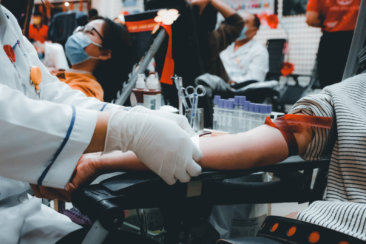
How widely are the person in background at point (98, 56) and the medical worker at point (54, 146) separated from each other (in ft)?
3.95

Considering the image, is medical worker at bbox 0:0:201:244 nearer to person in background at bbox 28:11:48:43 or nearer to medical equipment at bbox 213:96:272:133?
medical equipment at bbox 213:96:272:133

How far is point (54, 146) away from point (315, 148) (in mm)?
686

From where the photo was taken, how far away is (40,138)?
667 mm

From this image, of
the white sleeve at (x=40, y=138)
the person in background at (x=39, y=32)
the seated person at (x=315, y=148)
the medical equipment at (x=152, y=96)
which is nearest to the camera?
the white sleeve at (x=40, y=138)

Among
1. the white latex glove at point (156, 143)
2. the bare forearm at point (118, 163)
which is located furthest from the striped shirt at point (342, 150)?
the bare forearm at point (118, 163)

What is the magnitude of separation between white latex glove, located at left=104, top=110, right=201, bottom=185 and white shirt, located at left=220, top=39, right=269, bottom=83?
11.2 feet

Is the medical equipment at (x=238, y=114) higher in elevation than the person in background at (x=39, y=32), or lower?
lower

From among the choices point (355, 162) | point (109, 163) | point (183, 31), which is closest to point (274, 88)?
point (183, 31)

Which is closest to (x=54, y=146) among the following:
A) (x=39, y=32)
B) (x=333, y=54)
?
(x=333, y=54)

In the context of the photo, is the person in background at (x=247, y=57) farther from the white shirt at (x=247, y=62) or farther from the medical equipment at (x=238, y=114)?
the medical equipment at (x=238, y=114)

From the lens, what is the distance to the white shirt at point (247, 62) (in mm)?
4117

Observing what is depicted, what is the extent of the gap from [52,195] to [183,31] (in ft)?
5.22

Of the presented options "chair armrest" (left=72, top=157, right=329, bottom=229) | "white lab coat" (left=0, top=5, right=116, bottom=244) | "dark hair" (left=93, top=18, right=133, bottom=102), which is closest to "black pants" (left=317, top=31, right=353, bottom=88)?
"dark hair" (left=93, top=18, right=133, bottom=102)

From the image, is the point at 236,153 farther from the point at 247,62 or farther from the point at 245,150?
the point at 247,62
